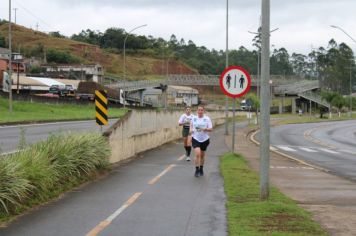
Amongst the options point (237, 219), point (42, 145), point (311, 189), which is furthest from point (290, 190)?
point (42, 145)

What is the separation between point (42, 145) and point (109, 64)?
17331 cm

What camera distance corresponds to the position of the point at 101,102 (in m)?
18.0

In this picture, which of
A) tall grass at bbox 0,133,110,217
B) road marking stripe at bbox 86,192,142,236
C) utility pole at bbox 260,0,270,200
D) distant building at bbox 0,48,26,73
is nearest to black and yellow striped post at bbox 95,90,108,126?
tall grass at bbox 0,133,110,217

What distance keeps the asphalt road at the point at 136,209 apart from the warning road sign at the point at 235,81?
11.9 feet

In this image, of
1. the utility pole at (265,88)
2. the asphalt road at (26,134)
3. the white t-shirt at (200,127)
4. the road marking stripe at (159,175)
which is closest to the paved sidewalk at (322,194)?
the utility pole at (265,88)

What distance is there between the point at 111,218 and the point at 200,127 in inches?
250

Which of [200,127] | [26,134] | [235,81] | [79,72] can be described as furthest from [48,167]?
[79,72]

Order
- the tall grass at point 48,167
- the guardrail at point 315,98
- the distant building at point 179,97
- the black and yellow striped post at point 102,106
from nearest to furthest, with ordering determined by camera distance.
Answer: the tall grass at point 48,167 → the black and yellow striped post at point 102,106 → the distant building at point 179,97 → the guardrail at point 315,98

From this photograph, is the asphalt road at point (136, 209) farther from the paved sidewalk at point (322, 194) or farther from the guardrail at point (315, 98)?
the guardrail at point (315, 98)

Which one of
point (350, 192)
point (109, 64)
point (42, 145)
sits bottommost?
point (350, 192)

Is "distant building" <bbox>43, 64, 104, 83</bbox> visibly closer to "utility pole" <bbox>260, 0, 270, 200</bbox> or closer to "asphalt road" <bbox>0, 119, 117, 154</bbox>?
"asphalt road" <bbox>0, 119, 117, 154</bbox>

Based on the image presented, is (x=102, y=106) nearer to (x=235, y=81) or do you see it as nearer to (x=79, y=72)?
(x=235, y=81)

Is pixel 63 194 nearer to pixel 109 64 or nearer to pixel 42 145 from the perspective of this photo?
pixel 42 145

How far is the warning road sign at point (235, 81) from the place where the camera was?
17875mm
